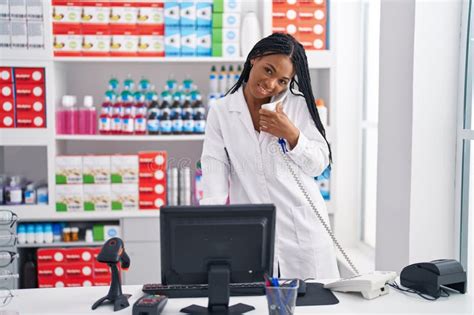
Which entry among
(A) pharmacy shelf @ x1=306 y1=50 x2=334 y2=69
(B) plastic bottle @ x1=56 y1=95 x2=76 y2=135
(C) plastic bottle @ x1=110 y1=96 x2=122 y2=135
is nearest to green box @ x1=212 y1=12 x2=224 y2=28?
(A) pharmacy shelf @ x1=306 y1=50 x2=334 y2=69

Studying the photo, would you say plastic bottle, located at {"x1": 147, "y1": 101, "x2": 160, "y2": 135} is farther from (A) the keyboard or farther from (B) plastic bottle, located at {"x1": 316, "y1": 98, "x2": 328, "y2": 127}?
(A) the keyboard

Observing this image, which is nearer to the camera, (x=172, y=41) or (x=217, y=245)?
(x=217, y=245)

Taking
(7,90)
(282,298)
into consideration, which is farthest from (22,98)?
(282,298)

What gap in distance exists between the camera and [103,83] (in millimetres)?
4266

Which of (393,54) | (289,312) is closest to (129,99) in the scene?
(393,54)

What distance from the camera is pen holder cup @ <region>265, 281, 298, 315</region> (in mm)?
1662

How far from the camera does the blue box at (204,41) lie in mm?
3928

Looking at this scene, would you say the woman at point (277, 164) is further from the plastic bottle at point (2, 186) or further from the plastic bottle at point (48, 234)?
the plastic bottle at point (2, 186)

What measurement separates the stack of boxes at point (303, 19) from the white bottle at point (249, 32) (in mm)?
117

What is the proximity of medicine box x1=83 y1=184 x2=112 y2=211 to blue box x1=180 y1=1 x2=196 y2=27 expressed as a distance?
3.78 ft

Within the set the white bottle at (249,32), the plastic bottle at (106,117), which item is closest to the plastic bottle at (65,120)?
the plastic bottle at (106,117)

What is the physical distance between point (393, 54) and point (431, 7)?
30cm

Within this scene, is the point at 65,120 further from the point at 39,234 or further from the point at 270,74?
the point at 270,74

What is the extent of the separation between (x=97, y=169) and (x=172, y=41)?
3.09 feet
